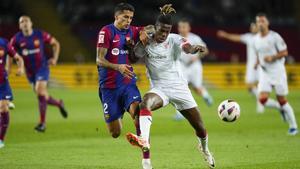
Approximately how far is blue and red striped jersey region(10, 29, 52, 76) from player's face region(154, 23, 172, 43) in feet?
21.7

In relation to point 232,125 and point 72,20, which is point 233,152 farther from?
point 72,20

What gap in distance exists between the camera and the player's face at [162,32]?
398 inches

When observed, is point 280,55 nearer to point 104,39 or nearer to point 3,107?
point 104,39

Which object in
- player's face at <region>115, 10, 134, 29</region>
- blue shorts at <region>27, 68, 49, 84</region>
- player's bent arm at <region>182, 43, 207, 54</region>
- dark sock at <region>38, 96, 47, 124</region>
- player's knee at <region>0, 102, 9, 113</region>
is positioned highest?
player's face at <region>115, 10, 134, 29</region>

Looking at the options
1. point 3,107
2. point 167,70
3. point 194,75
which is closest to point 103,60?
point 167,70

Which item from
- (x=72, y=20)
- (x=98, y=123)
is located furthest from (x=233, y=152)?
Result: (x=72, y=20)

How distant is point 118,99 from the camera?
1104cm

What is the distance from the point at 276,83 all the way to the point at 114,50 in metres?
5.96

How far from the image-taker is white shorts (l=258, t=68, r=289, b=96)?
50.7ft

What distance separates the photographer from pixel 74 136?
14945 mm

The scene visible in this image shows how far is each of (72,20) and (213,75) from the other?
28.3ft

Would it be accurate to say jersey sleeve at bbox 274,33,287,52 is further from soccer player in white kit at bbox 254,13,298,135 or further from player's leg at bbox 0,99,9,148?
player's leg at bbox 0,99,9,148

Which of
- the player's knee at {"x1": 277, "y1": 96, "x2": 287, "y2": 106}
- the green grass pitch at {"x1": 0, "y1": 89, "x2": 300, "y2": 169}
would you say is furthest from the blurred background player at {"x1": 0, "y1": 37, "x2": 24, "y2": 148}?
the player's knee at {"x1": 277, "y1": 96, "x2": 287, "y2": 106}

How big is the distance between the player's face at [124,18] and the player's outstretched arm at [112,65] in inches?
20.7
